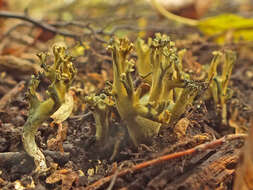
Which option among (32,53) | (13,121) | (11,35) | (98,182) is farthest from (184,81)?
(11,35)

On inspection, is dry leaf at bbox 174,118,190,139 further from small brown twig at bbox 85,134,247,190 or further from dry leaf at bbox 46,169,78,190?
dry leaf at bbox 46,169,78,190

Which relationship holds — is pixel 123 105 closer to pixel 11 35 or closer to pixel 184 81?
pixel 184 81

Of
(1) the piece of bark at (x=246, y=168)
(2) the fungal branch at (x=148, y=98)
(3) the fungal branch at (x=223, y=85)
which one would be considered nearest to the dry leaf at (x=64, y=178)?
(2) the fungal branch at (x=148, y=98)

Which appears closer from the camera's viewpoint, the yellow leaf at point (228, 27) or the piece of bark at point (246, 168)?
the piece of bark at point (246, 168)

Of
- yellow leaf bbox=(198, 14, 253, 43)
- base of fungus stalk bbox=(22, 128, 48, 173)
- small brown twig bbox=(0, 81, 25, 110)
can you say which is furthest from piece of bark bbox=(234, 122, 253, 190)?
yellow leaf bbox=(198, 14, 253, 43)

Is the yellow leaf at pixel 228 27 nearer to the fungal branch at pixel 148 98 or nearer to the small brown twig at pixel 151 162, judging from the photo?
the fungal branch at pixel 148 98
